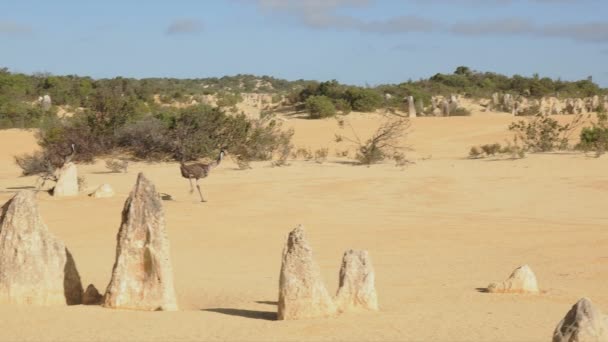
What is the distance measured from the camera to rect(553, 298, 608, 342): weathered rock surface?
6023mm

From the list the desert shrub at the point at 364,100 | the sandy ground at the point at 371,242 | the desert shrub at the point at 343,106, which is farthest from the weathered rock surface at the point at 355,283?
the desert shrub at the point at 364,100

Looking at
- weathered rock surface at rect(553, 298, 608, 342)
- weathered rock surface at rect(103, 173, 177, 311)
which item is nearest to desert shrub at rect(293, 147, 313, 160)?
weathered rock surface at rect(103, 173, 177, 311)

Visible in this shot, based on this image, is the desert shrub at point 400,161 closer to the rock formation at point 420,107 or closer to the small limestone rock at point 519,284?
the small limestone rock at point 519,284

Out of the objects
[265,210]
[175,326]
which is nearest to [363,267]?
[175,326]

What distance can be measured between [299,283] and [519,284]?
278cm

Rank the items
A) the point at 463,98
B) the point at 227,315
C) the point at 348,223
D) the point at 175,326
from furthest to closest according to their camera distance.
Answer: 1. the point at 463,98
2. the point at 348,223
3. the point at 227,315
4. the point at 175,326

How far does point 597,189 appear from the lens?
64.8 feet

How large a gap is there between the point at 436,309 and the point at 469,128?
29970 mm

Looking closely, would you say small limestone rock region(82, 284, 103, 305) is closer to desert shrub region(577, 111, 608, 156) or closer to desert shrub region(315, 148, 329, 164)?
desert shrub region(315, 148, 329, 164)

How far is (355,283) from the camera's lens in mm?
8305

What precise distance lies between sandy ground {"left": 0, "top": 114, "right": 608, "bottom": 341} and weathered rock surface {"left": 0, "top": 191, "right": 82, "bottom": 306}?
254 millimetres

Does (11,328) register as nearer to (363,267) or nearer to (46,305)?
→ (46,305)

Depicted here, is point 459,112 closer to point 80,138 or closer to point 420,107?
point 420,107

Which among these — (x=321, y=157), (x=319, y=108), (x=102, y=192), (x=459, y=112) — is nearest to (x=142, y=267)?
(x=102, y=192)
